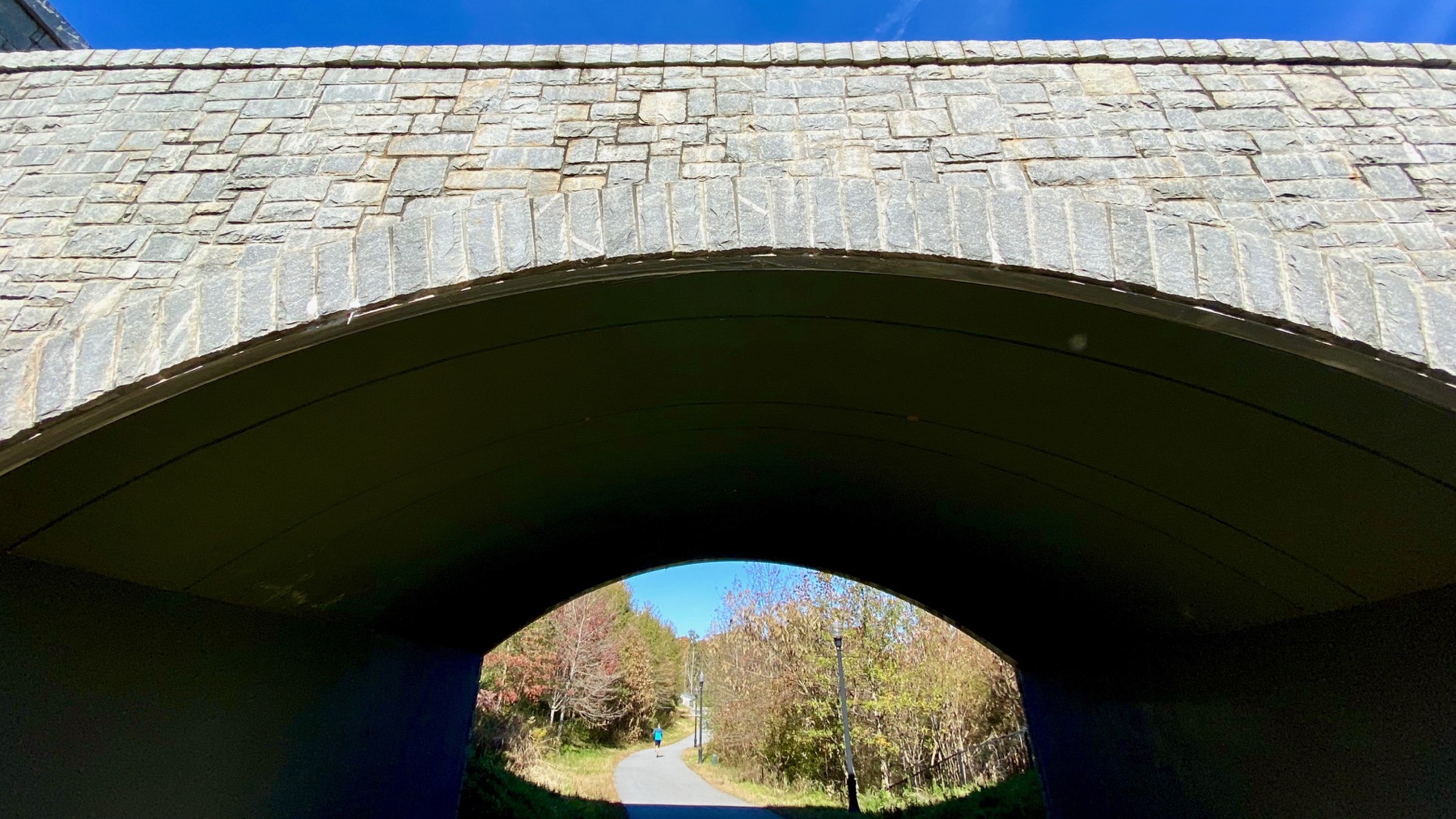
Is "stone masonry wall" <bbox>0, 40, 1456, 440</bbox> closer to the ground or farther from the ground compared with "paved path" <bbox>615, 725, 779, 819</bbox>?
farther from the ground

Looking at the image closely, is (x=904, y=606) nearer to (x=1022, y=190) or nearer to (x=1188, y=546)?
(x=1188, y=546)

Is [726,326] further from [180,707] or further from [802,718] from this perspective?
[802,718]

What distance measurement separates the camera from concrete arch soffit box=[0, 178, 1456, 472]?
263cm

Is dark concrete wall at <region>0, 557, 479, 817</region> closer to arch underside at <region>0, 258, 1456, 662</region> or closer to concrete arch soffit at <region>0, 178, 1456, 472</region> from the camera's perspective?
arch underside at <region>0, 258, 1456, 662</region>

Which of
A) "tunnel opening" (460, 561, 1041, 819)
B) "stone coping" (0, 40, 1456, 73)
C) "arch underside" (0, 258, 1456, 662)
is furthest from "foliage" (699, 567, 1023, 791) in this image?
"stone coping" (0, 40, 1456, 73)

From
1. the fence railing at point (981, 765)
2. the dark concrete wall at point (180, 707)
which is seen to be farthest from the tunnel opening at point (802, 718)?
the dark concrete wall at point (180, 707)

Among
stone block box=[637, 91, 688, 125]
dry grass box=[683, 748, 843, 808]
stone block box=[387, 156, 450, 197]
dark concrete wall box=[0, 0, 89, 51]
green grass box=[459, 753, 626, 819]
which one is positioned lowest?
green grass box=[459, 753, 626, 819]

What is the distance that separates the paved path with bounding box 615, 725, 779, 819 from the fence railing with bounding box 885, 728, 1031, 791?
334 cm

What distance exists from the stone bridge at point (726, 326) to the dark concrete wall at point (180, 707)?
0.10 ft

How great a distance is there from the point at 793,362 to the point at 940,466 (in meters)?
1.64

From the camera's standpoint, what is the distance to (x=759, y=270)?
2994 mm

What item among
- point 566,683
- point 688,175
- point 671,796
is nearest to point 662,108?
point 688,175

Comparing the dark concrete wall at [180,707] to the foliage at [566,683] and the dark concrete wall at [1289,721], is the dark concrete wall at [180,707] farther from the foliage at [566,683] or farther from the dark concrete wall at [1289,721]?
the foliage at [566,683]

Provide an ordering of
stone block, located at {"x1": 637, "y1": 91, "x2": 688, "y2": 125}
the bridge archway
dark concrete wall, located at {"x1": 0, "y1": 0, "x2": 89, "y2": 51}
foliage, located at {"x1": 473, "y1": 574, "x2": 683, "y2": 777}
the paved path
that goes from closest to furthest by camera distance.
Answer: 1. the bridge archway
2. stone block, located at {"x1": 637, "y1": 91, "x2": 688, "y2": 125}
3. dark concrete wall, located at {"x1": 0, "y1": 0, "x2": 89, "y2": 51}
4. the paved path
5. foliage, located at {"x1": 473, "y1": 574, "x2": 683, "y2": 777}
